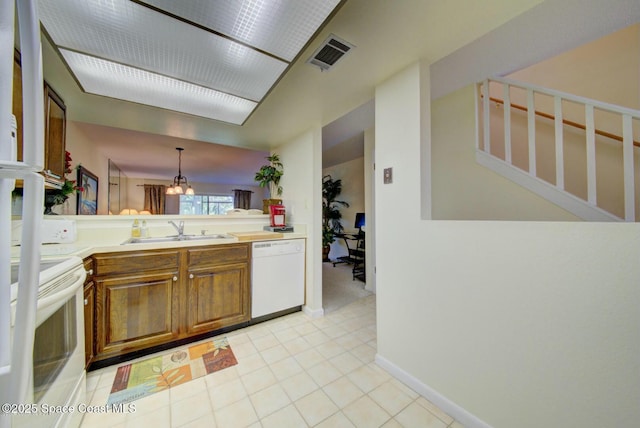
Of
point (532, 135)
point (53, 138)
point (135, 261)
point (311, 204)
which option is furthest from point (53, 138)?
point (532, 135)

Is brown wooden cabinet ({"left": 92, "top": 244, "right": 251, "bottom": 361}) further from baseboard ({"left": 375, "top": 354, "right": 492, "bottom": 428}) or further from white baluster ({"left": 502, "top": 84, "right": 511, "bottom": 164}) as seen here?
white baluster ({"left": 502, "top": 84, "right": 511, "bottom": 164})

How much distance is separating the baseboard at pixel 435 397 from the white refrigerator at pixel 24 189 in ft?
5.69

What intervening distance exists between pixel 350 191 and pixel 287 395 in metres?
4.40

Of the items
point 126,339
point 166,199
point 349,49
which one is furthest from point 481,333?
point 166,199

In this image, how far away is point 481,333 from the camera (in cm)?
120

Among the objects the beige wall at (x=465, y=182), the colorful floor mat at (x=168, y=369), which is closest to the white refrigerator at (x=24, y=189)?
the colorful floor mat at (x=168, y=369)

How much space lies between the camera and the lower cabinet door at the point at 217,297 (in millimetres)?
1983

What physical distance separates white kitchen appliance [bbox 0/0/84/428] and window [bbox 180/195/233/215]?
8393 mm

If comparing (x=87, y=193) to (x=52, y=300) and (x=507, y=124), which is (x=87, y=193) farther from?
(x=507, y=124)

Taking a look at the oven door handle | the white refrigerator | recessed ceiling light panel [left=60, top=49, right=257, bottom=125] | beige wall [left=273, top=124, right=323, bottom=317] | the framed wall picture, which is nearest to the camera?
the white refrigerator

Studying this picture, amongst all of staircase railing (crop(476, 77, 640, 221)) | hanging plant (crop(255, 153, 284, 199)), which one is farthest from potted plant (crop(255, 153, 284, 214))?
staircase railing (crop(476, 77, 640, 221))

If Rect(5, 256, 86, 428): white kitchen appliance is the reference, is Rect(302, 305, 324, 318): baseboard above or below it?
below

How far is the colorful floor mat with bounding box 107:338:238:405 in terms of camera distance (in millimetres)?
1481

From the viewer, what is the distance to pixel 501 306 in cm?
113
